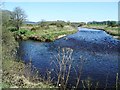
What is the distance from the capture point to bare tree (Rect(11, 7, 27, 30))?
2795 inches

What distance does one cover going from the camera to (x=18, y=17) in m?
72.6

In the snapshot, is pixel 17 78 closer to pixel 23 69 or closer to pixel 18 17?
pixel 23 69

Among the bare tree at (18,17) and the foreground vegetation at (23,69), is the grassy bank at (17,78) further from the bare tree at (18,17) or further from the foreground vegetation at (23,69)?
the bare tree at (18,17)

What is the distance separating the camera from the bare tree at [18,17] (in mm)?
Result: 71000

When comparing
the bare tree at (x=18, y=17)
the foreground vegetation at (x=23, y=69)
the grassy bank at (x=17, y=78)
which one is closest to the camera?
the foreground vegetation at (x=23, y=69)

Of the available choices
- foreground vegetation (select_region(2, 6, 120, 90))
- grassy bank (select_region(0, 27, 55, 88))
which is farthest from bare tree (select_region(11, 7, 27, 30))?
grassy bank (select_region(0, 27, 55, 88))

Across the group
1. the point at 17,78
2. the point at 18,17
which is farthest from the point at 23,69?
the point at 18,17

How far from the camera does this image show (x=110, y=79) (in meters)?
21.8

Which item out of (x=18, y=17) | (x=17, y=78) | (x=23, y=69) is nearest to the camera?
(x=17, y=78)

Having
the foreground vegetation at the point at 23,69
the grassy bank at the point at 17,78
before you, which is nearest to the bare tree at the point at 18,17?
the foreground vegetation at the point at 23,69

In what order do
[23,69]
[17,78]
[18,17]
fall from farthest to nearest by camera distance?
1. [18,17]
2. [23,69]
3. [17,78]

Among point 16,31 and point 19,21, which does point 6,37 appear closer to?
point 16,31

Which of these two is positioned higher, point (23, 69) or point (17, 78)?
point (17, 78)

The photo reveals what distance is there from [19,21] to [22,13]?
9.71ft
